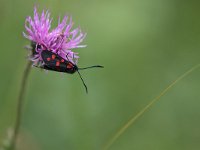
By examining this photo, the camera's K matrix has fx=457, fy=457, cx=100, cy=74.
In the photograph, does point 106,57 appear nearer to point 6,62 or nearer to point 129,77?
point 129,77

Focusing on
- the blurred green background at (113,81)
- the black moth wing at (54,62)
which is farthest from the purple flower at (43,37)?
the blurred green background at (113,81)

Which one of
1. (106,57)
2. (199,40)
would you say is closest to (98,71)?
(106,57)

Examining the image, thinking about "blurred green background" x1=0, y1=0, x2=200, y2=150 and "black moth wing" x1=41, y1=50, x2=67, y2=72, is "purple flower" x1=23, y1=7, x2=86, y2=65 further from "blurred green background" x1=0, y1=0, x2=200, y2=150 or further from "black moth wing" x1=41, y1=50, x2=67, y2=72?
"blurred green background" x1=0, y1=0, x2=200, y2=150

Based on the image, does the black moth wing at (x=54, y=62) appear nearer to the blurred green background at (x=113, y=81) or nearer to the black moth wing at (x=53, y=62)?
the black moth wing at (x=53, y=62)

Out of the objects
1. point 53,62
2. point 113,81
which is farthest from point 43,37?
point 113,81

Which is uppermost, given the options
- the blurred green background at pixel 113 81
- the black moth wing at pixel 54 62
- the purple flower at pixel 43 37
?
the purple flower at pixel 43 37

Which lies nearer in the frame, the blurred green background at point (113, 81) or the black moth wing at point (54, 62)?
the black moth wing at point (54, 62)

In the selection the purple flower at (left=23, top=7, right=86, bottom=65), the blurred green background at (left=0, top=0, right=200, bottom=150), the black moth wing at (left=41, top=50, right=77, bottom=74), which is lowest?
the blurred green background at (left=0, top=0, right=200, bottom=150)

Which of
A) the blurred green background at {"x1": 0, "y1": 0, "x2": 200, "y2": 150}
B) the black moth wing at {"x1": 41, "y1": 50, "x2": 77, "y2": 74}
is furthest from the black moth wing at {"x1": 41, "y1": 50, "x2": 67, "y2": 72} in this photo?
the blurred green background at {"x1": 0, "y1": 0, "x2": 200, "y2": 150}
